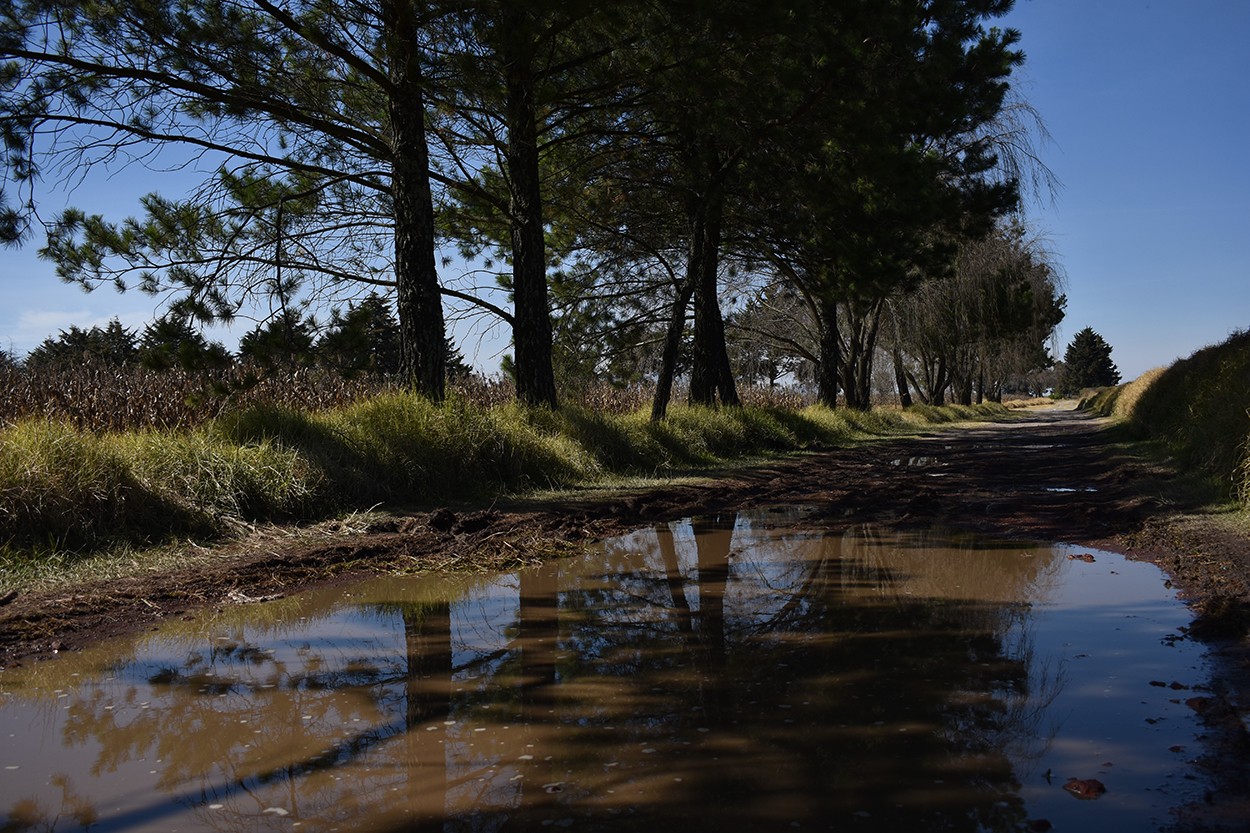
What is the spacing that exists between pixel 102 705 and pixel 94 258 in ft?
26.7

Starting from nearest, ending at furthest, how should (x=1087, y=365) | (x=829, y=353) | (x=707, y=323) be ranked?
(x=707, y=323) < (x=829, y=353) < (x=1087, y=365)

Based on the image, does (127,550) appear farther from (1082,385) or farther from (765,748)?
(1082,385)

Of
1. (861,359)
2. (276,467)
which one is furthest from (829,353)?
(276,467)

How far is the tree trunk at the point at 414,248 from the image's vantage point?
11180mm

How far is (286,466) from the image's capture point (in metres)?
8.48

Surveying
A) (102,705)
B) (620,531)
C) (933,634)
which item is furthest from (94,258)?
A: (933,634)

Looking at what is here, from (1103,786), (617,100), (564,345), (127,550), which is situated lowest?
(1103,786)

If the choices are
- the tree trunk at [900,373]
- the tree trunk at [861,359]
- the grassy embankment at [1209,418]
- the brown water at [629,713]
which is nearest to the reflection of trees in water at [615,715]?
the brown water at [629,713]

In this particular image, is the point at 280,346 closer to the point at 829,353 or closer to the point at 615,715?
the point at 615,715

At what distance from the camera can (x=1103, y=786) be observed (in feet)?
9.52

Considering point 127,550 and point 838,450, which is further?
point 838,450

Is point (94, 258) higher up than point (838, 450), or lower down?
higher up

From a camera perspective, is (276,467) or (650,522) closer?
(276,467)

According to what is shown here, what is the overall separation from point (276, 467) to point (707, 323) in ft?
40.5
